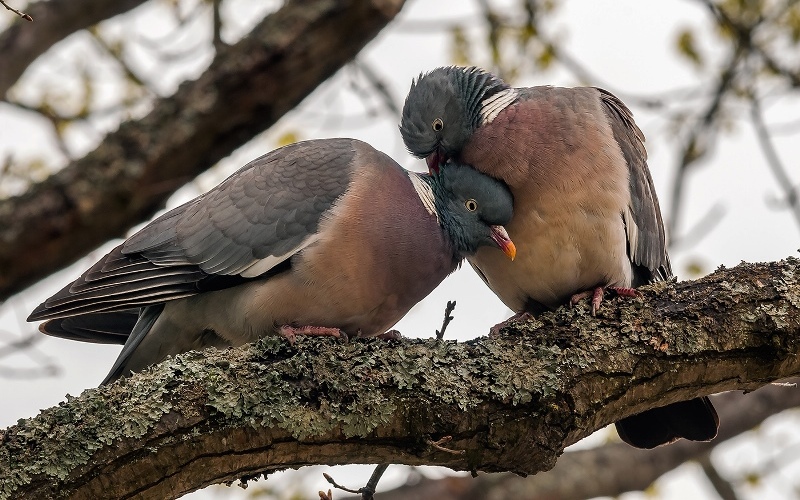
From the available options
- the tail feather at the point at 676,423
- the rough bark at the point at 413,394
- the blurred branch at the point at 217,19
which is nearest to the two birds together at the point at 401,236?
the tail feather at the point at 676,423

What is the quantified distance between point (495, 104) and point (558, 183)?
54 centimetres

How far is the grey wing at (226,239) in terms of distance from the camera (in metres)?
3.78

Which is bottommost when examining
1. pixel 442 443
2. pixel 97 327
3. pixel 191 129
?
pixel 442 443

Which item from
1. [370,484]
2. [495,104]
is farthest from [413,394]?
[495,104]

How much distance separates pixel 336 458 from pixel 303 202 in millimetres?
1210

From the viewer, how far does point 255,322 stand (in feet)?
12.2

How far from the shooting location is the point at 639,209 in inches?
169

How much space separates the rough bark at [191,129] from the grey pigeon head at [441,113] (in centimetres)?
101

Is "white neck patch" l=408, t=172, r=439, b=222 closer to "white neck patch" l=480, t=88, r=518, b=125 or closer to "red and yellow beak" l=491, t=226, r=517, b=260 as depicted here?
"red and yellow beak" l=491, t=226, r=517, b=260

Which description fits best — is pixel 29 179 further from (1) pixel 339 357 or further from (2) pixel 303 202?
(1) pixel 339 357

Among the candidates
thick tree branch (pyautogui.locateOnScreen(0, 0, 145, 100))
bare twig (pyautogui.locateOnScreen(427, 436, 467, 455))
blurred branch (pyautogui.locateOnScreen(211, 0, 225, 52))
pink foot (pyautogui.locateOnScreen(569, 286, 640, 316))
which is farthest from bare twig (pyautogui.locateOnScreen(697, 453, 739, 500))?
thick tree branch (pyautogui.locateOnScreen(0, 0, 145, 100))

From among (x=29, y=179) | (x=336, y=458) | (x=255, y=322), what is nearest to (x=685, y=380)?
Answer: (x=336, y=458)

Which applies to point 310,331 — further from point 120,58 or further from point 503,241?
point 120,58

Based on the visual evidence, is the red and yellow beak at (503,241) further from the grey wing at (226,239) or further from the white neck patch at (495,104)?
the grey wing at (226,239)
